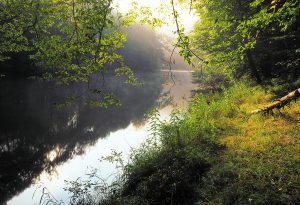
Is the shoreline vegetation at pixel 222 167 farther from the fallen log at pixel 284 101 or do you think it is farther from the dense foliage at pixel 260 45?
the dense foliage at pixel 260 45

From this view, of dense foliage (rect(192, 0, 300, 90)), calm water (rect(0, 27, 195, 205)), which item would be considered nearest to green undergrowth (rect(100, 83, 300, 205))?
calm water (rect(0, 27, 195, 205))

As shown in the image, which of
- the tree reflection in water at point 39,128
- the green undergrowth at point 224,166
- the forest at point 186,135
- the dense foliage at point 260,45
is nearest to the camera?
the green undergrowth at point 224,166

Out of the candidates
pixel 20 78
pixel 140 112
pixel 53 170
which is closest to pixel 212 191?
pixel 53 170

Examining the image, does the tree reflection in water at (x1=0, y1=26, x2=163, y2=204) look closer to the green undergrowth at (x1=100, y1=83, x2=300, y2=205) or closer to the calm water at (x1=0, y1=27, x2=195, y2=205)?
the calm water at (x1=0, y1=27, x2=195, y2=205)

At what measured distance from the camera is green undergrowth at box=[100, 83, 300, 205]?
18.9ft

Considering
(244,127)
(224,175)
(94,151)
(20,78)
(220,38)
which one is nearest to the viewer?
(224,175)

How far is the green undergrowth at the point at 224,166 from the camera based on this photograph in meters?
5.77

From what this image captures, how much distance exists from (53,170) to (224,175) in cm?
847

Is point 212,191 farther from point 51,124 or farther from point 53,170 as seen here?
point 51,124

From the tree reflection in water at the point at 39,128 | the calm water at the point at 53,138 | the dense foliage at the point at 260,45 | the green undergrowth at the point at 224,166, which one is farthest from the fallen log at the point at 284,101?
the tree reflection in water at the point at 39,128

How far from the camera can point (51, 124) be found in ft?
66.9

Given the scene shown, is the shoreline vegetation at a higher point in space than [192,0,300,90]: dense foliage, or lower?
lower

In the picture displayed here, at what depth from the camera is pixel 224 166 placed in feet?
23.1

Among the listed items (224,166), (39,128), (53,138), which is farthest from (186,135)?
(39,128)
